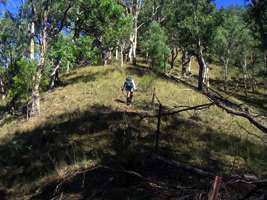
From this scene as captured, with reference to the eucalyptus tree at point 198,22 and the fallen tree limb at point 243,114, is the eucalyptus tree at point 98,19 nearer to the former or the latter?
the eucalyptus tree at point 198,22

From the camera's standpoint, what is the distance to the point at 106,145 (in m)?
18.7

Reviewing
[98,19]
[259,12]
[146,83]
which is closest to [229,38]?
[259,12]

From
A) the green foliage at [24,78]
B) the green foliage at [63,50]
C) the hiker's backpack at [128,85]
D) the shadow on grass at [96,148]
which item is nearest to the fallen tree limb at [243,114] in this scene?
the shadow on grass at [96,148]

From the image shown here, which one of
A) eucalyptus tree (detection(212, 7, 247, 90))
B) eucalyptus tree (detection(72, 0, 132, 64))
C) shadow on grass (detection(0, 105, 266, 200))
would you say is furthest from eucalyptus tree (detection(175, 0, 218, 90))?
shadow on grass (detection(0, 105, 266, 200))

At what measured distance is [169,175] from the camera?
14281 millimetres

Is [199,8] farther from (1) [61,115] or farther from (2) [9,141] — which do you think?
(2) [9,141]

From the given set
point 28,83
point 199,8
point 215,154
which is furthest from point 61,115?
point 199,8

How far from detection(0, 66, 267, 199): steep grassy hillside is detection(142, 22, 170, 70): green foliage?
26.2 meters

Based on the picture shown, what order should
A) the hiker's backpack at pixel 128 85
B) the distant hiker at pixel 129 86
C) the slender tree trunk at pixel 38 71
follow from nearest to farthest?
the distant hiker at pixel 129 86 < the hiker's backpack at pixel 128 85 < the slender tree trunk at pixel 38 71

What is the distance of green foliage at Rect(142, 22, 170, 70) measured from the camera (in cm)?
5600

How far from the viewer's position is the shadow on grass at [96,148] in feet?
48.2

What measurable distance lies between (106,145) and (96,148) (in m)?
0.62

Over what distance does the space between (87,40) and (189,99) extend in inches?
302

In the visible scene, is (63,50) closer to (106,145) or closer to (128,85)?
(128,85)
